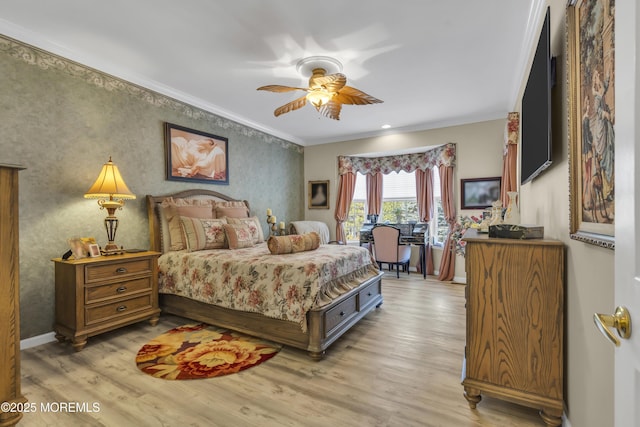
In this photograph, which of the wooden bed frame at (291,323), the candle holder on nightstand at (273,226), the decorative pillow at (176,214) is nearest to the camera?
the wooden bed frame at (291,323)

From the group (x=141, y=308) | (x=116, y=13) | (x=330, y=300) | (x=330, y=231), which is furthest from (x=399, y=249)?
(x=116, y=13)

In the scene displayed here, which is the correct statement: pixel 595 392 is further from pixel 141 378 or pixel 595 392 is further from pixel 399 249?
pixel 399 249

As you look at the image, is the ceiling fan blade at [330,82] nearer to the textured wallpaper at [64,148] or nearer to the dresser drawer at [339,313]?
the dresser drawer at [339,313]

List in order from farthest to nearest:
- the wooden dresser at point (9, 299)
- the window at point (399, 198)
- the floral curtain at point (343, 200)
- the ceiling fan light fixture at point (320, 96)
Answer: the floral curtain at point (343, 200)
the window at point (399, 198)
the ceiling fan light fixture at point (320, 96)
the wooden dresser at point (9, 299)

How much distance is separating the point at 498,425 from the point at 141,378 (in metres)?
2.23

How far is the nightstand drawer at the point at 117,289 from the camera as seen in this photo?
2.51 m

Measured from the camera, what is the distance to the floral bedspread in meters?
2.35

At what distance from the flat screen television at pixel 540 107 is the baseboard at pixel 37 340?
13.3 ft

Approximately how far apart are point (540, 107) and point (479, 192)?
315 cm

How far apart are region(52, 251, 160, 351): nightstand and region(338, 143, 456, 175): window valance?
401cm

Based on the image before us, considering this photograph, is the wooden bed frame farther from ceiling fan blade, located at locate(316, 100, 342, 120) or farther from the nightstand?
ceiling fan blade, located at locate(316, 100, 342, 120)

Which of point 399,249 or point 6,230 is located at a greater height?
point 6,230

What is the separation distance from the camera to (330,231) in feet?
20.0

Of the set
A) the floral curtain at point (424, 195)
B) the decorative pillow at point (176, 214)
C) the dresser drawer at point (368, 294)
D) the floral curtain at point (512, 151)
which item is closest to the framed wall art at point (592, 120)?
the dresser drawer at point (368, 294)
